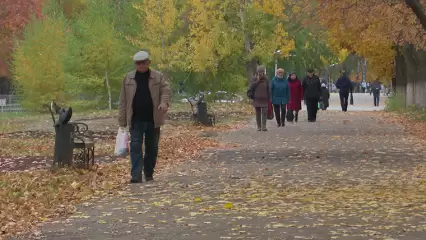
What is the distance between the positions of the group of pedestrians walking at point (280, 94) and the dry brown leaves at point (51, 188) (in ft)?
26.0

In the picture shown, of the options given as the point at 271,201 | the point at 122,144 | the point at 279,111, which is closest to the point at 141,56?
the point at 271,201

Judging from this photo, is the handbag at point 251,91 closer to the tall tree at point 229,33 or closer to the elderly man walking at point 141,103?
the elderly man walking at point 141,103

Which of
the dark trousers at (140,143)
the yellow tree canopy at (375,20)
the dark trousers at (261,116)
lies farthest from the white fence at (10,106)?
the dark trousers at (140,143)

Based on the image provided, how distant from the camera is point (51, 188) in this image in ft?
50.7

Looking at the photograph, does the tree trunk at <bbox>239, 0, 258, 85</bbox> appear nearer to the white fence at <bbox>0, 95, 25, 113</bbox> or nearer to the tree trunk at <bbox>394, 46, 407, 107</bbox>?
the tree trunk at <bbox>394, 46, 407, 107</bbox>

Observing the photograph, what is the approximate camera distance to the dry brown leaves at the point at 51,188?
39.8 ft

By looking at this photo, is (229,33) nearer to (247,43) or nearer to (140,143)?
(247,43)

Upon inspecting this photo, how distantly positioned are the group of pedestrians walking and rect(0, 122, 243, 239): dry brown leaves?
7.91 meters

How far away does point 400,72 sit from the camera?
5859 cm

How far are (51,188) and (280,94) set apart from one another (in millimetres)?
19753

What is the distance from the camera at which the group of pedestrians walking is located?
31.5 m

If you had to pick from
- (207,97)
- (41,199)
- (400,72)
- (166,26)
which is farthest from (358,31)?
(41,199)

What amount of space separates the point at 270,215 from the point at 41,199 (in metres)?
3.45

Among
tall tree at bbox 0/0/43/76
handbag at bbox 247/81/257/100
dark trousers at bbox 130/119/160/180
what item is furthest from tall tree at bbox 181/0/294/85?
dark trousers at bbox 130/119/160/180
